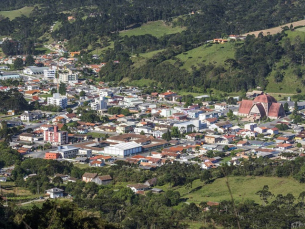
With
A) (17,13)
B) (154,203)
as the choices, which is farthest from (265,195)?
(17,13)

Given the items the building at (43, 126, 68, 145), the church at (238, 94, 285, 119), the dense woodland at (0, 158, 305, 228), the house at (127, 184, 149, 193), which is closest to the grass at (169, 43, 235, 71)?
the church at (238, 94, 285, 119)

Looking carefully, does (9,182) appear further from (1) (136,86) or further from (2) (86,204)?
(1) (136,86)

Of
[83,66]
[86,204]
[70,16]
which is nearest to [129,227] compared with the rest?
[86,204]

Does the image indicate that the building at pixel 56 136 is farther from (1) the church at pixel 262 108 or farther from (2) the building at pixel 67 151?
(1) the church at pixel 262 108

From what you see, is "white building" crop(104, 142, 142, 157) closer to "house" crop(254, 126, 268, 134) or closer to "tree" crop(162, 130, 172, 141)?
"tree" crop(162, 130, 172, 141)

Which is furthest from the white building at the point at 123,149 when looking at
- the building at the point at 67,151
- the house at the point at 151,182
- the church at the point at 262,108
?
the church at the point at 262,108

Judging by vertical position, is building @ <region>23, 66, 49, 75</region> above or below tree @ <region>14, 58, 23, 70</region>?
below
